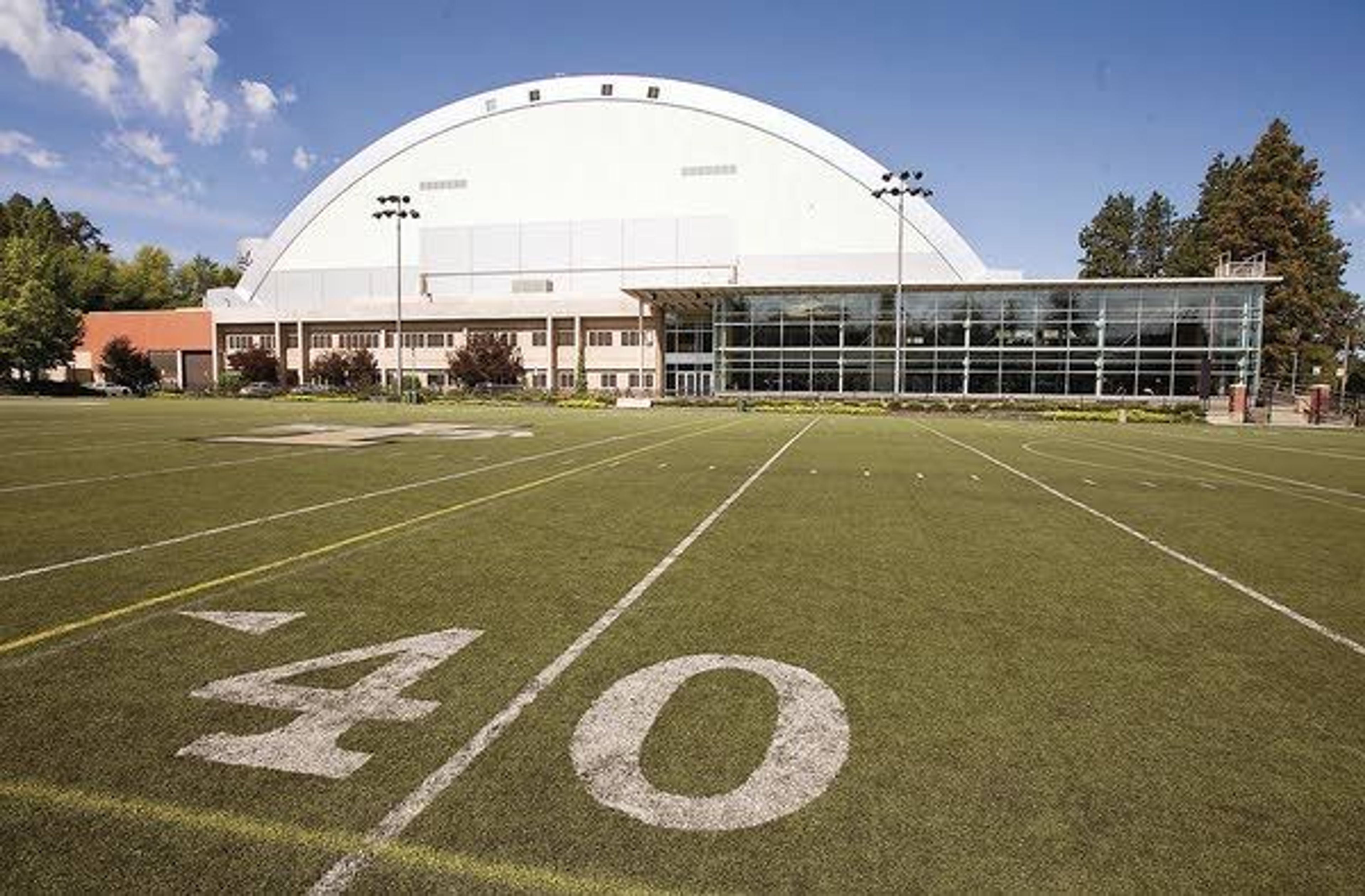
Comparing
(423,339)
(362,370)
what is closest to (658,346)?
(423,339)

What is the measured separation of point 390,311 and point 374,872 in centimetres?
8096

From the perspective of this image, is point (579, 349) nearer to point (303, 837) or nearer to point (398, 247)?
point (398, 247)

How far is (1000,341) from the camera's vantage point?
199ft

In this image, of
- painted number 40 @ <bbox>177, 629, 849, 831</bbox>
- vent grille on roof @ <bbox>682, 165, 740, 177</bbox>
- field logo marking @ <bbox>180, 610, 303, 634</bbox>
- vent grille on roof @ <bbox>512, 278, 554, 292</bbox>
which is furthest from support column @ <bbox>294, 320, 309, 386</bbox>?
painted number 40 @ <bbox>177, 629, 849, 831</bbox>

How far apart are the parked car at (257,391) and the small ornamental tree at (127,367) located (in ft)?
35.1

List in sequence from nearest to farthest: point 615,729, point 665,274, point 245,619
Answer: point 615,729, point 245,619, point 665,274

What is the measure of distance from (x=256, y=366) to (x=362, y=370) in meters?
11.6

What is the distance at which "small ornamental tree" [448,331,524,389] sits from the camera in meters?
67.9

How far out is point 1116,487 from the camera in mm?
14969

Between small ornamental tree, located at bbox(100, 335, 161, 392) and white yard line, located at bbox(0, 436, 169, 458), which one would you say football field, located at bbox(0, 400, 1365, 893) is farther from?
small ornamental tree, located at bbox(100, 335, 161, 392)

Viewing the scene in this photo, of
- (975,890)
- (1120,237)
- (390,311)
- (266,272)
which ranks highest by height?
(1120,237)

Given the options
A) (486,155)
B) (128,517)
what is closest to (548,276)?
(486,155)

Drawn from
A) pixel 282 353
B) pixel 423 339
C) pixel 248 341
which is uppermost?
pixel 423 339

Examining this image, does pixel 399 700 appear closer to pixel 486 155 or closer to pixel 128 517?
Answer: pixel 128 517
